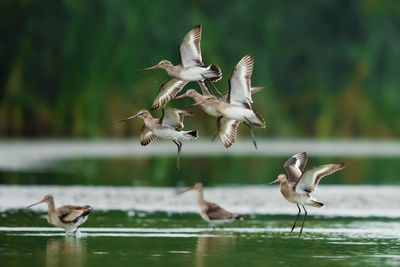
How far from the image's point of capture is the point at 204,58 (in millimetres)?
41469

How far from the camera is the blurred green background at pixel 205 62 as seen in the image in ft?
132

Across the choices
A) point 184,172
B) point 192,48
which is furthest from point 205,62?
point 192,48

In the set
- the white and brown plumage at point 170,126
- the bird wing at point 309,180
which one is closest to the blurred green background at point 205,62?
the bird wing at point 309,180

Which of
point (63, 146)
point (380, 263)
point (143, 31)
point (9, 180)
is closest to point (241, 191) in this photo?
point (9, 180)

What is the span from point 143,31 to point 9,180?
17.5m

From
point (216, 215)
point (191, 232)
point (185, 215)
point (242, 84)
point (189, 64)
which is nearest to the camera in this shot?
point (242, 84)

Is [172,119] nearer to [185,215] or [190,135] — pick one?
[190,135]

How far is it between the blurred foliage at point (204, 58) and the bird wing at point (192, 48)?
2423cm

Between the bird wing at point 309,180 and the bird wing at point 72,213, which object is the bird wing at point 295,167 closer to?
the bird wing at point 309,180

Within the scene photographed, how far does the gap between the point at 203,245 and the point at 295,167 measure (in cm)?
173

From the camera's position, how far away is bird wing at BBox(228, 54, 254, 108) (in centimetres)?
1325

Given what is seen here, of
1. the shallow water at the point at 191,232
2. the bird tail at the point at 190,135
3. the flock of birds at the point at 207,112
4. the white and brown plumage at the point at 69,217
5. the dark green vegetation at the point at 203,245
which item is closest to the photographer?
the dark green vegetation at the point at 203,245

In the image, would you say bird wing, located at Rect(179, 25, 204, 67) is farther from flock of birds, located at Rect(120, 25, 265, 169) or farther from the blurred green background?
the blurred green background

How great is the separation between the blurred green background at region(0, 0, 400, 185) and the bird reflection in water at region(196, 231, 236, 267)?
17672 millimetres
